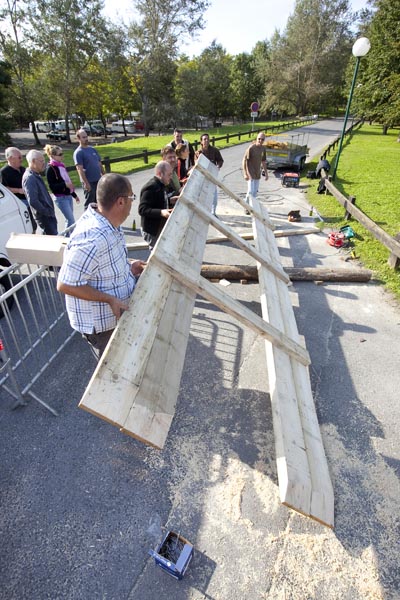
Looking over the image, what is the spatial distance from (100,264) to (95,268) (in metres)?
0.05

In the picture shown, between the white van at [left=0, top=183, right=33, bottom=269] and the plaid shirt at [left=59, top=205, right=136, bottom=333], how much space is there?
3066mm

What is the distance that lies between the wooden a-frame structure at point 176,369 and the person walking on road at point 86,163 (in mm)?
4267

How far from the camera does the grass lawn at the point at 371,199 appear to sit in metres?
6.68

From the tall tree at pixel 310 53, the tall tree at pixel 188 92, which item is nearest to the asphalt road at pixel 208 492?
the tall tree at pixel 188 92

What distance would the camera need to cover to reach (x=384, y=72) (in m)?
26.5

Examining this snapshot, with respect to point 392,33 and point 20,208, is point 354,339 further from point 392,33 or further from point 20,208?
point 392,33

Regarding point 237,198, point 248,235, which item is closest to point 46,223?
point 237,198

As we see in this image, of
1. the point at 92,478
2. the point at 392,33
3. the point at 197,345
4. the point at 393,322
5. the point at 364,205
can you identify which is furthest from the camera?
the point at 392,33

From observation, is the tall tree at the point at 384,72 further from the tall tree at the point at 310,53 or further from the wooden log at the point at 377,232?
the wooden log at the point at 377,232

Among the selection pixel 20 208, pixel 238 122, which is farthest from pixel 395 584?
pixel 238 122

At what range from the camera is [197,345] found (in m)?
4.41

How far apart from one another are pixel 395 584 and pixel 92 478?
7.87ft

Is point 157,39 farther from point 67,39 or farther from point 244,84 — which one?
point 244,84

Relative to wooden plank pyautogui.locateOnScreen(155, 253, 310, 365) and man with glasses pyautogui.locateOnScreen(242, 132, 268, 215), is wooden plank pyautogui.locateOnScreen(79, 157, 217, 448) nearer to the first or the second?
wooden plank pyautogui.locateOnScreen(155, 253, 310, 365)
